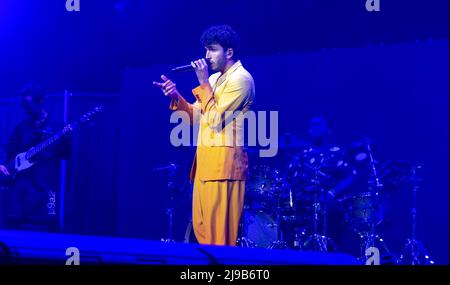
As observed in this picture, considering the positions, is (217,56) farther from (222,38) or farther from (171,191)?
(171,191)

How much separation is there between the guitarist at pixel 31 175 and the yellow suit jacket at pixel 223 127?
5.13 ft

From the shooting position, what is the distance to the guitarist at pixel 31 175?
16.4 feet

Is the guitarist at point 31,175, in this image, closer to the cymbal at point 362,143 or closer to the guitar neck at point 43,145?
the guitar neck at point 43,145

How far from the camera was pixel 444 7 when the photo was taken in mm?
4832

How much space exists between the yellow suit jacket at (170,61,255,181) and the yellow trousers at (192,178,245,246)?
50 millimetres

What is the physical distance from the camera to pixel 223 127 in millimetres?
3869

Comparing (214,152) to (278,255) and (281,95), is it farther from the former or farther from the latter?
(281,95)

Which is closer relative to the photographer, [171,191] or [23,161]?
[23,161]

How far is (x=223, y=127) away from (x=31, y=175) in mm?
1939

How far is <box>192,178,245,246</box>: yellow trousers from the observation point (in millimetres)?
3840

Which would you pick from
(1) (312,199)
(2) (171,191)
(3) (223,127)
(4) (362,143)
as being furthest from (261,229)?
(3) (223,127)

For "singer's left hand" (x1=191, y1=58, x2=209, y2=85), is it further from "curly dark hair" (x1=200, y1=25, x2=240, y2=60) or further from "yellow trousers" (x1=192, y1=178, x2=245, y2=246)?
"yellow trousers" (x1=192, y1=178, x2=245, y2=246)

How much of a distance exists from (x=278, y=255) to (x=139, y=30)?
121 inches
